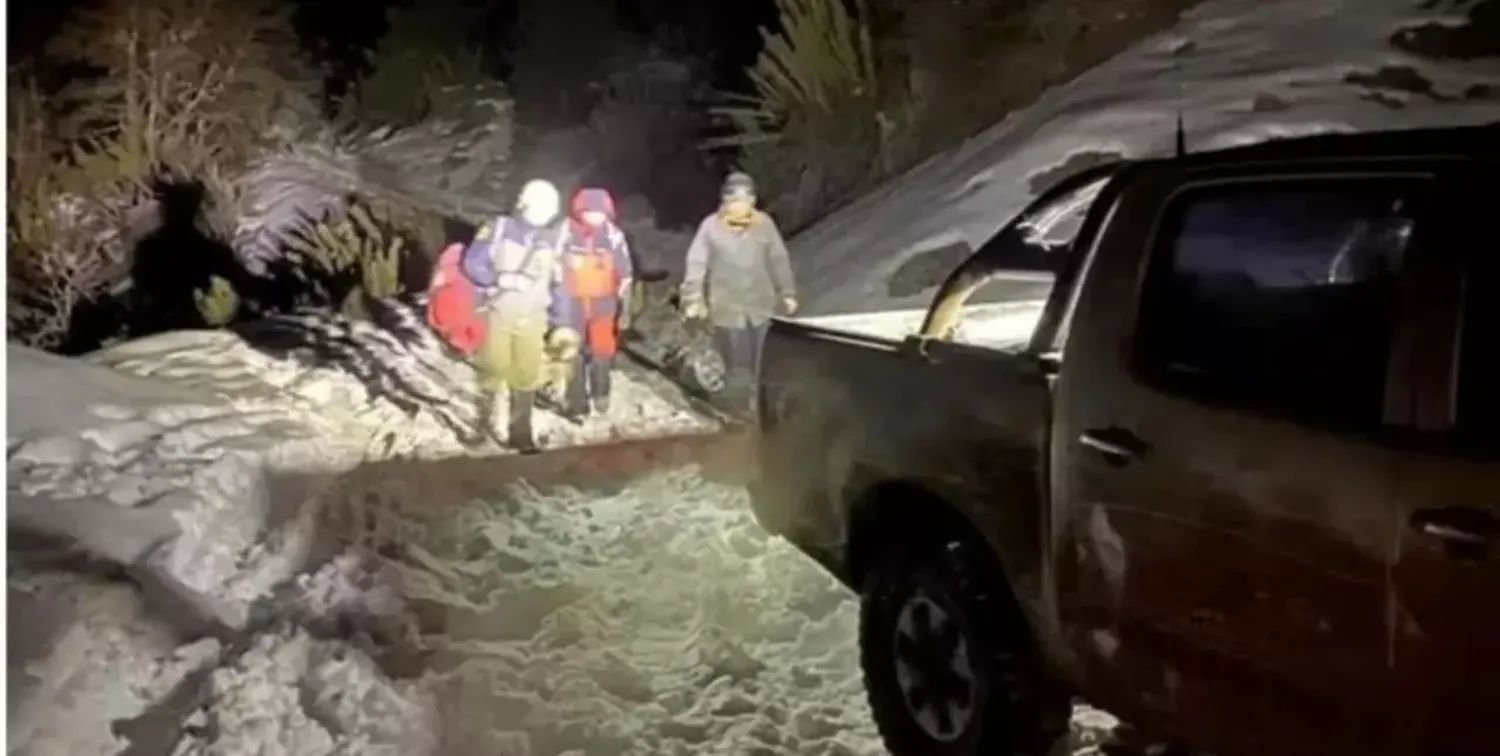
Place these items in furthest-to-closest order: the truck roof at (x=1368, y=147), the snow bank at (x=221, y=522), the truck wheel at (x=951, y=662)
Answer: the snow bank at (x=221, y=522)
the truck wheel at (x=951, y=662)
the truck roof at (x=1368, y=147)

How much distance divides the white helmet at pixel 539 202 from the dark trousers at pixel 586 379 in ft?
0.69

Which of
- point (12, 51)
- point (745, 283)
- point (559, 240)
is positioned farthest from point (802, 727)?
point (12, 51)

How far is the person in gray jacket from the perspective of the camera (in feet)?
8.20

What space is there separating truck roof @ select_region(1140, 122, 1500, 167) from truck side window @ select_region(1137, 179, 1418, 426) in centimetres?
4

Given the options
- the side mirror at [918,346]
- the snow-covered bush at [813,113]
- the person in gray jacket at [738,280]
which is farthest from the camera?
the snow-covered bush at [813,113]

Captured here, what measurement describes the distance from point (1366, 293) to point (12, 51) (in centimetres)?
197

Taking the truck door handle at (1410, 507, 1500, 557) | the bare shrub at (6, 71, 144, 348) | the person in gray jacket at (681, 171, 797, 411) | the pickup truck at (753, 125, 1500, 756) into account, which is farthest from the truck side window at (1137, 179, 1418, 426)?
the bare shrub at (6, 71, 144, 348)

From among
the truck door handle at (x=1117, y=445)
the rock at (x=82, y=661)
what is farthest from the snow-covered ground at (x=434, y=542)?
the truck door handle at (x=1117, y=445)

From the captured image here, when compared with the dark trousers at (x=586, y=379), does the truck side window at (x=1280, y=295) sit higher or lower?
higher

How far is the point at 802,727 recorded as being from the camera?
2.33m

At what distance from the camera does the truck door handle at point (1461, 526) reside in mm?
1471

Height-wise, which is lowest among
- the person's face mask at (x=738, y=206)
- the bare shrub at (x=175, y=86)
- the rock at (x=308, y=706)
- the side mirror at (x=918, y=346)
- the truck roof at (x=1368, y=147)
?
the rock at (x=308, y=706)

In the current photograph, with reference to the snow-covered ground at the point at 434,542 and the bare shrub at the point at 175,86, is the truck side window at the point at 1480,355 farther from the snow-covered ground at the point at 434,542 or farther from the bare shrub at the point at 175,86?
the bare shrub at the point at 175,86

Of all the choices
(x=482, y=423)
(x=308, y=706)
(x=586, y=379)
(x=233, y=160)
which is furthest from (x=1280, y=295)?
(x=233, y=160)
